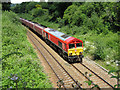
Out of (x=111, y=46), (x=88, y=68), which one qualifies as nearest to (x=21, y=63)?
(x=88, y=68)

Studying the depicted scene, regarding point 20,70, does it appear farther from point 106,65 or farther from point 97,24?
point 97,24

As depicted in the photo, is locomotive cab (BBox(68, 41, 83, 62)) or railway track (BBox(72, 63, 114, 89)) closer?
railway track (BBox(72, 63, 114, 89))

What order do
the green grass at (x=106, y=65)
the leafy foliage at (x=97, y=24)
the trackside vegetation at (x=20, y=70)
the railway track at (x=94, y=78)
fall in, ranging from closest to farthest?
the trackside vegetation at (x=20, y=70) → the railway track at (x=94, y=78) → the green grass at (x=106, y=65) → the leafy foliage at (x=97, y=24)

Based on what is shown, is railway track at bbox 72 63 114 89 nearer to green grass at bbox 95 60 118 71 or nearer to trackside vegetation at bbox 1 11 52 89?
green grass at bbox 95 60 118 71

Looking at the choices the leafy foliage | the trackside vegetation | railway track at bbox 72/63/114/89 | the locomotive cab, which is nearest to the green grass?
the leafy foliage

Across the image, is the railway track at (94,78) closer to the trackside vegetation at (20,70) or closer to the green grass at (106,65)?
the green grass at (106,65)

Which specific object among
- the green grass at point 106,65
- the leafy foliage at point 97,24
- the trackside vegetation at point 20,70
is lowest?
the green grass at point 106,65

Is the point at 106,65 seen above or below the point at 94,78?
above

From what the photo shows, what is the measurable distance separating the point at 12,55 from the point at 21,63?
79.6 inches

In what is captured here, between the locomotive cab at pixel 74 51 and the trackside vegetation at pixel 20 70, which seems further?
the locomotive cab at pixel 74 51

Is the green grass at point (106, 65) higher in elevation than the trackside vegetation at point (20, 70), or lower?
lower

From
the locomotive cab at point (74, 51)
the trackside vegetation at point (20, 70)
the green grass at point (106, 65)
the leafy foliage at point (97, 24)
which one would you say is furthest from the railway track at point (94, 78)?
the trackside vegetation at point (20, 70)

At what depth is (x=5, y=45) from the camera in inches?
567

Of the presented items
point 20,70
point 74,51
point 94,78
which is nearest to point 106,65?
point 94,78
